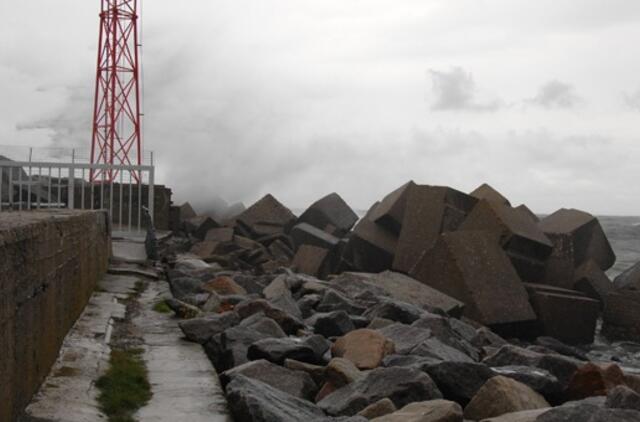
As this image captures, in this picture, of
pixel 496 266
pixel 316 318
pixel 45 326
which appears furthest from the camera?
pixel 496 266

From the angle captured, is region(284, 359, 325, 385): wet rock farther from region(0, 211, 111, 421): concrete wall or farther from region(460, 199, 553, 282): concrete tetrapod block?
region(460, 199, 553, 282): concrete tetrapod block

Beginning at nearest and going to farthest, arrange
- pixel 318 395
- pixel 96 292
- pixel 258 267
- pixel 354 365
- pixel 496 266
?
pixel 318 395, pixel 354 365, pixel 96 292, pixel 496 266, pixel 258 267

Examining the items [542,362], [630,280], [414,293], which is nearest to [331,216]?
[630,280]

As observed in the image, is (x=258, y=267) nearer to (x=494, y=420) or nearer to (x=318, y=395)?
(x=318, y=395)

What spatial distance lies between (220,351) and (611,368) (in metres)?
2.50

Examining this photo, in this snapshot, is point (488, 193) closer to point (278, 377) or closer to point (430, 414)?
point (278, 377)

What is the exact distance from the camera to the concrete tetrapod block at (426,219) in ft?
39.0

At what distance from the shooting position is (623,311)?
1104 cm

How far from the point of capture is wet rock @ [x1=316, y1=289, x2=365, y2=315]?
789cm

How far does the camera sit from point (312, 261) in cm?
1409

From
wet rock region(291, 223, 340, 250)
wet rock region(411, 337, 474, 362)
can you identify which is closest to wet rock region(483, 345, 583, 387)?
wet rock region(411, 337, 474, 362)

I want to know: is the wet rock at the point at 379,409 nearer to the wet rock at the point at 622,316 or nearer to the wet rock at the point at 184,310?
the wet rock at the point at 184,310

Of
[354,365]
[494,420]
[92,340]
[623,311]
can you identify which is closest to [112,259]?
[92,340]

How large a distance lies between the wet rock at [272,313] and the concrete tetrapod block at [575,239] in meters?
6.94
